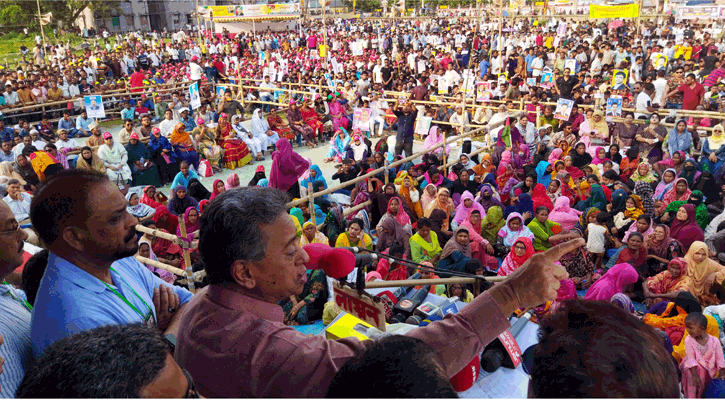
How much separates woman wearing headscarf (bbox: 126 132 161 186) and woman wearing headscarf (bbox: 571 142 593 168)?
624 cm

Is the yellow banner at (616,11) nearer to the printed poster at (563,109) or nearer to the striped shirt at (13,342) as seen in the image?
the printed poster at (563,109)

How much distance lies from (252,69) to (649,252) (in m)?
13.9

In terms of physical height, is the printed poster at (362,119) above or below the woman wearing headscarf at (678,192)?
above

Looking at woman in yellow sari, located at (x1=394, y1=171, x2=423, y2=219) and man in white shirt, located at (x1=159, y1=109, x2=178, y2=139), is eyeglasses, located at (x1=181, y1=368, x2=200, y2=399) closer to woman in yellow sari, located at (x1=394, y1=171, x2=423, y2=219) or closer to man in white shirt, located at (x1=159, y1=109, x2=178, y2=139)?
woman in yellow sari, located at (x1=394, y1=171, x2=423, y2=219)

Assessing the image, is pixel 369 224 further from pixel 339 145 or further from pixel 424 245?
pixel 339 145

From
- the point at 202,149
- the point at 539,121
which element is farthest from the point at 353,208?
the point at 539,121

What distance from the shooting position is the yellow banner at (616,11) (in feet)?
49.6

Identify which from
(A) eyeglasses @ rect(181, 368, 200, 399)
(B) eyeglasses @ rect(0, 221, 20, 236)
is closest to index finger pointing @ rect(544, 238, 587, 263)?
(A) eyeglasses @ rect(181, 368, 200, 399)

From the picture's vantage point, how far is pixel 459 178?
6785 millimetres

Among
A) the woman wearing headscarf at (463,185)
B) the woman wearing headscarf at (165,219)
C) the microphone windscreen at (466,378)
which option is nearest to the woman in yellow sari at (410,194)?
the woman wearing headscarf at (463,185)

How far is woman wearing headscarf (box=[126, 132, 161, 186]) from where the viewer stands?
8117 millimetres

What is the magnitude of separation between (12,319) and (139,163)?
7324 millimetres

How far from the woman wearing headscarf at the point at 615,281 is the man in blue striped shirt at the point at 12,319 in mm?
4119

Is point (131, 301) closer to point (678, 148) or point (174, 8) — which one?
point (678, 148)
